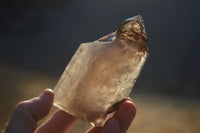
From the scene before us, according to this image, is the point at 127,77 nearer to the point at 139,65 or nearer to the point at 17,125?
the point at 139,65

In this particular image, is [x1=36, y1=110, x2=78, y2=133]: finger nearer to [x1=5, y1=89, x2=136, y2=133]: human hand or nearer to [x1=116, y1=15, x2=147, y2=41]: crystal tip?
[x1=5, y1=89, x2=136, y2=133]: human hand

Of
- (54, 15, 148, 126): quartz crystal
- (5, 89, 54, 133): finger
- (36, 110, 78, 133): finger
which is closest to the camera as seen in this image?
(5, 89, 54, 133): finger

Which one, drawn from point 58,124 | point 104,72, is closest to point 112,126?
point 104,72

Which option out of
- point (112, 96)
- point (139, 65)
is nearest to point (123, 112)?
point (112, 96)

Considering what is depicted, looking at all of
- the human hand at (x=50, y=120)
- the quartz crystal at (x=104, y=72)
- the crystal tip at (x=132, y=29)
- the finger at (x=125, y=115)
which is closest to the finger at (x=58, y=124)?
the human hand at (x=50, y=120)

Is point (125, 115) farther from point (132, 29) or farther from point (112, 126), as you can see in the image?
point (132, 29)

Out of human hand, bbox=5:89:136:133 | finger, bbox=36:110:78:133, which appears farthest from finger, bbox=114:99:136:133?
finger, bbox=36:110:78:133

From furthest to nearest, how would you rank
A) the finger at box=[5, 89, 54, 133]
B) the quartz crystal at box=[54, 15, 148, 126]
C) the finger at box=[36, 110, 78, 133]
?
the finger at box=[36, 110, 78, 133] → the quartz crystal at box=[54, 15, 148, 126] → the finger at box=[5, 89, 54, 133]
